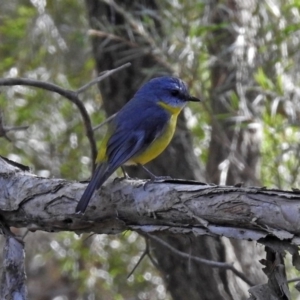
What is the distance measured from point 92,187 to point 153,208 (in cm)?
34

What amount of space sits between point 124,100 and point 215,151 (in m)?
1.37

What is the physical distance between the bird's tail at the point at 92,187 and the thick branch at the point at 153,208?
4 cm

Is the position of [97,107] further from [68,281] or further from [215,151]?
[68,281]

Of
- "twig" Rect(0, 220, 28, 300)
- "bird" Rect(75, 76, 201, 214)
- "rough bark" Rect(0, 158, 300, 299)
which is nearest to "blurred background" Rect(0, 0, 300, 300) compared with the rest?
"bird" Rect(75, 76, 201, 214)

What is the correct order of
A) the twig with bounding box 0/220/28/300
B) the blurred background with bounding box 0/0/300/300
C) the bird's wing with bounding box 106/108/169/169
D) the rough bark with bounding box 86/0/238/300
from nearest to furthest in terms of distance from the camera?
the twig with bounding box 0/220/28/300, the bird's wing with bounding box 106/108/169/169, the rough bark with bounding box 86/0/238/300, the blurred background with bounding box 0/0/300/300

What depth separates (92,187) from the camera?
289cm

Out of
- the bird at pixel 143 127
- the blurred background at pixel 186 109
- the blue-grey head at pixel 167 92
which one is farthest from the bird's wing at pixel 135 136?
the blurred background at pixel 186 109

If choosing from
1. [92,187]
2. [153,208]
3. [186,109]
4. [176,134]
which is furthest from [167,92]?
[186,109]

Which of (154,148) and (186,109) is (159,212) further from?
(186,109)

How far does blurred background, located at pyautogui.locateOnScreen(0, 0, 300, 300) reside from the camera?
4836 millimetres

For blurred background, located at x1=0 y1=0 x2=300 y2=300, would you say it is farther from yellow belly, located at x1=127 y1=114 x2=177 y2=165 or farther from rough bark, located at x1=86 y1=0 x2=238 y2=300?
yellow belly, located at x1=127 y1=114 x2=177 y2=165

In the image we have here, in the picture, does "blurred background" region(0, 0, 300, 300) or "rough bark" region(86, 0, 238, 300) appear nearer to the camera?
"rough bark" region(86, 0, 238, 300)

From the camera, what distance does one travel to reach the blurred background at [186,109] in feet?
15.9

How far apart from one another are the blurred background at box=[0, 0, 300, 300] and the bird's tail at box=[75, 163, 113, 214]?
82 centimetres
